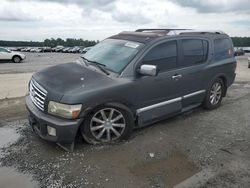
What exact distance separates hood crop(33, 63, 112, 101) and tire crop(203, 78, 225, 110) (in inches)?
108

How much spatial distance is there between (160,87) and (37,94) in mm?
2058

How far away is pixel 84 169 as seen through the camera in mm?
3975

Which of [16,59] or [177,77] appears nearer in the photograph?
[177,77]

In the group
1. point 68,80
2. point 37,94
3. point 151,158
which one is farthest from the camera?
point 37,94

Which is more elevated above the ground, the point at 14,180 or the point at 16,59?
the point at 14,180

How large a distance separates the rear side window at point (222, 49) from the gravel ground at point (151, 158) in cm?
159

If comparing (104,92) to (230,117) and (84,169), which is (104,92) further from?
(230,117)

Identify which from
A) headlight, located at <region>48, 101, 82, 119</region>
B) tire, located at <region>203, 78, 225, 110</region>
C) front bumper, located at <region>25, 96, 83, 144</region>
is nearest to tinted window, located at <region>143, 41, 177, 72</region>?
tire, located at <region>203, 78, 225, 110</region>

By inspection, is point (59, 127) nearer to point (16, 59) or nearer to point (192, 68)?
point (192, 68)

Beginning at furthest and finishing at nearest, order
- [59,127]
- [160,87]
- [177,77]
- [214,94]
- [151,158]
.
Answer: [214,94]
[177,77]
[160,87]
[151,158]
[59,127]

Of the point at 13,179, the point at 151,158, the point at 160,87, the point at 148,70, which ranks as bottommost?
the point at 13,179

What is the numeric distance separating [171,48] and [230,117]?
2037 mm

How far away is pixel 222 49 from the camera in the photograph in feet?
22.5

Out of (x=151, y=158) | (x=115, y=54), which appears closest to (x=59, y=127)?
(x=151, y=158)
